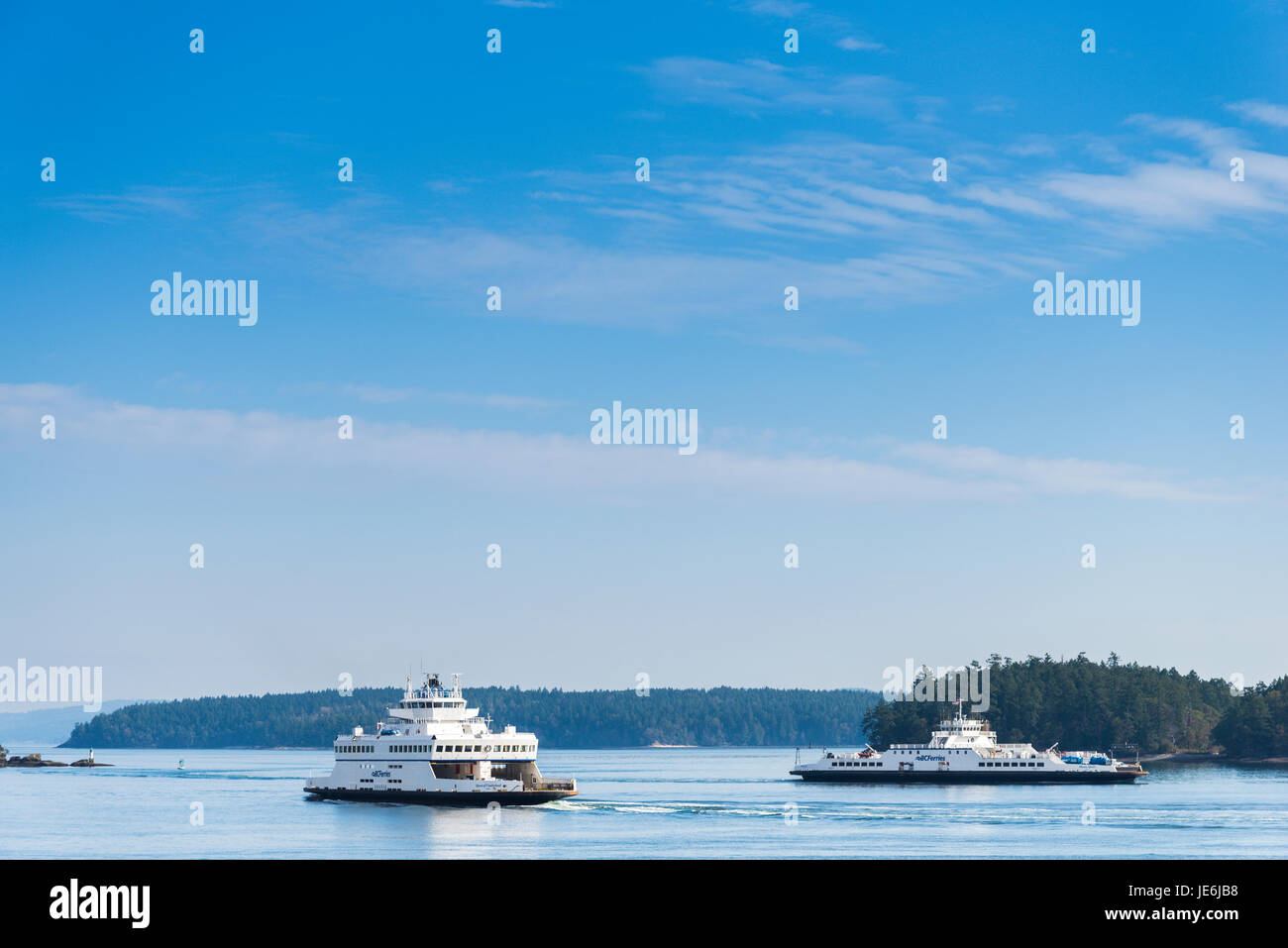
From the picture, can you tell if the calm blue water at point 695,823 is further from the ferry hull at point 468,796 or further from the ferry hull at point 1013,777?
the ferry hull at point 1013,777

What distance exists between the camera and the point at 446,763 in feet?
305

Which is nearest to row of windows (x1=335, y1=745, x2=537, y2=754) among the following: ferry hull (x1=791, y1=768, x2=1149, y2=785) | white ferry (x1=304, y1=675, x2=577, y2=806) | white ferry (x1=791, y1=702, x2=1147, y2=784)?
white ferry (x1=304, y1=675, x2=577, y2=806)

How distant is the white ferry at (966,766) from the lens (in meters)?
133

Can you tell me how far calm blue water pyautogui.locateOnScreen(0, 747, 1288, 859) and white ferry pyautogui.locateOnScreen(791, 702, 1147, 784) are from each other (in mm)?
5271

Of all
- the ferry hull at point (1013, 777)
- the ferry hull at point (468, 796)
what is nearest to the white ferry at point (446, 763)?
the ferry hull at point (468, 796)

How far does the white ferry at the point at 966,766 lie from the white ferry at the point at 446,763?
50038 mm

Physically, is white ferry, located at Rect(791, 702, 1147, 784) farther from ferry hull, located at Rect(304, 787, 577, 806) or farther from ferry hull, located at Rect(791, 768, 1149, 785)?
ferry hull, located at Rect(304, 787, 577, 806)

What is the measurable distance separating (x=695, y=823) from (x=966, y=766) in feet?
186

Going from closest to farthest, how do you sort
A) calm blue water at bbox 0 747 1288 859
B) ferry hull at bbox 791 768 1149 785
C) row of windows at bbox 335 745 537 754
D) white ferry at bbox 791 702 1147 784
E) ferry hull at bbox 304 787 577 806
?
Result: calm blue water at bbox 0 747 1288 859 < ferry hull at bbox 304 787 577 806 < row of windows at bbox 335 745 537 754 < ferry hull at bbox 791 768 1149 785 < white ferry at bbox 791 702 1147 784

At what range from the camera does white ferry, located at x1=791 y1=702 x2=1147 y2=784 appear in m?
133

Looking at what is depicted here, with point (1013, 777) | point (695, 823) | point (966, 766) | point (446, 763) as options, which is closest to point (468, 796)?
point (446, 763)

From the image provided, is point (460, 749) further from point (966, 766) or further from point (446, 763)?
point (966, 766)
